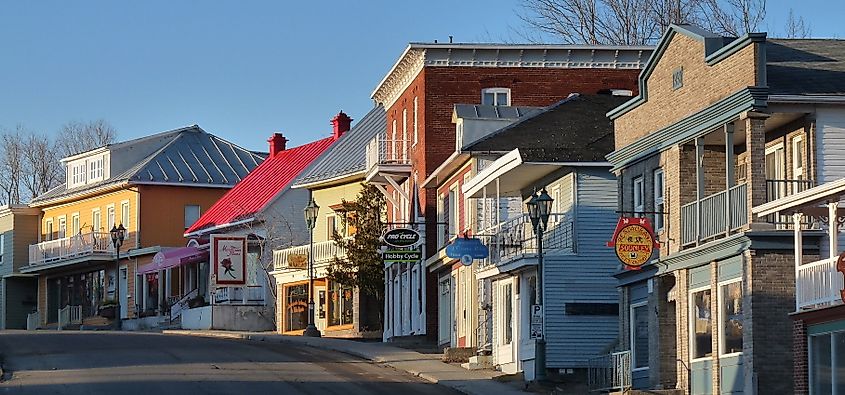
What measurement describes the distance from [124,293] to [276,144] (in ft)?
34.7

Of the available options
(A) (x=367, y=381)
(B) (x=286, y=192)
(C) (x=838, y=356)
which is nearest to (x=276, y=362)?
(A) (x=367, y=381)

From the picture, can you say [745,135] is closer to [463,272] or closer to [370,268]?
[463,272]

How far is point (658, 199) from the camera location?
35.0 m

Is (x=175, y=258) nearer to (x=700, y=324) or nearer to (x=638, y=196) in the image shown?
(x=638, y=196)

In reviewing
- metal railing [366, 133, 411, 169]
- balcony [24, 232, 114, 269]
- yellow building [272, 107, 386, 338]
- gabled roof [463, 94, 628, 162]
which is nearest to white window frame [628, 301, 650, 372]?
gabled roof [463, 94, 628, 162]

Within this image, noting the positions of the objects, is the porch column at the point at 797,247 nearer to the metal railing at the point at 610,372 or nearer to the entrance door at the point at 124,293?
the metal railing at the point at 610,372

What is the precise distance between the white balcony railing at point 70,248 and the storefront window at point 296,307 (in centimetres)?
1627

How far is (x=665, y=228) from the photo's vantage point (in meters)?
34.2

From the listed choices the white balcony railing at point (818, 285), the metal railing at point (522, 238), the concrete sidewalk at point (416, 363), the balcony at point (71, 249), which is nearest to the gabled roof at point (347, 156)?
the concrete sidewalk at point (416, 363)

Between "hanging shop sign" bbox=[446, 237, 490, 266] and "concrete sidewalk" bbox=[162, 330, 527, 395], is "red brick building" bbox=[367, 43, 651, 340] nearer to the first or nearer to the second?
"concrete sidewalk" bbox=[162, 330, 527, 395]

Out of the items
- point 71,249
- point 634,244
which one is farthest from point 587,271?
point 71,249

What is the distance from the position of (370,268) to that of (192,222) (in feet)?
75.4

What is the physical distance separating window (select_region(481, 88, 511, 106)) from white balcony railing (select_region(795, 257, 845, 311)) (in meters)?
25.3

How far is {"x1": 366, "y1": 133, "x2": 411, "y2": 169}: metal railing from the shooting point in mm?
55344
